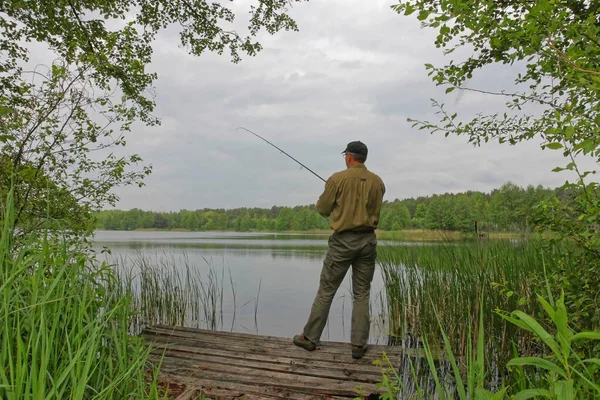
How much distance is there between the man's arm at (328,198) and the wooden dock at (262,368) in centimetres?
140

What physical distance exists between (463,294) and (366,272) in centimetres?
135

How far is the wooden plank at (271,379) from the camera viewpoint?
115 inches

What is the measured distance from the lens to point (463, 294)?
4258mm

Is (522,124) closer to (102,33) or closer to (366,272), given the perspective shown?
(366,272)

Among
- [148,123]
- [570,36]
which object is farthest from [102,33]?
[570,36]

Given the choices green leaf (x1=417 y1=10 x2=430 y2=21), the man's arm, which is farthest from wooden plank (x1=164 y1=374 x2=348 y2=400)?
green leaf (x1=417 y1=10 x2=430 y2=21)

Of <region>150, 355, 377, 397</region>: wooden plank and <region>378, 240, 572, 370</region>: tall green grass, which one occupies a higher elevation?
<region>378, 240, 572, 370</region>: tall green grass

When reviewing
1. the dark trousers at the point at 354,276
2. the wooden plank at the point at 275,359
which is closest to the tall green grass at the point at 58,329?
the wooden plank at the point at 275,359

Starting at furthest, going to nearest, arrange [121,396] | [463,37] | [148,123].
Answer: [148,123], [463,37], [121,396]

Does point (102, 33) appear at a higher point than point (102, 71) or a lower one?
higher

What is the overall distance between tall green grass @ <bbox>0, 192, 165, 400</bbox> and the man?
1887 millimetres

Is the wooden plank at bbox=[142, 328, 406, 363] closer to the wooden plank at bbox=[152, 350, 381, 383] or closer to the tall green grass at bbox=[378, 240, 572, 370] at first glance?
the wooden plank at bbox=[152, 350, 381, 383]

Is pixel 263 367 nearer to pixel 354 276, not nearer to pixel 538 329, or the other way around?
pixel 354 276

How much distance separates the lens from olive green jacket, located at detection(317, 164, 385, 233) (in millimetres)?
3566
